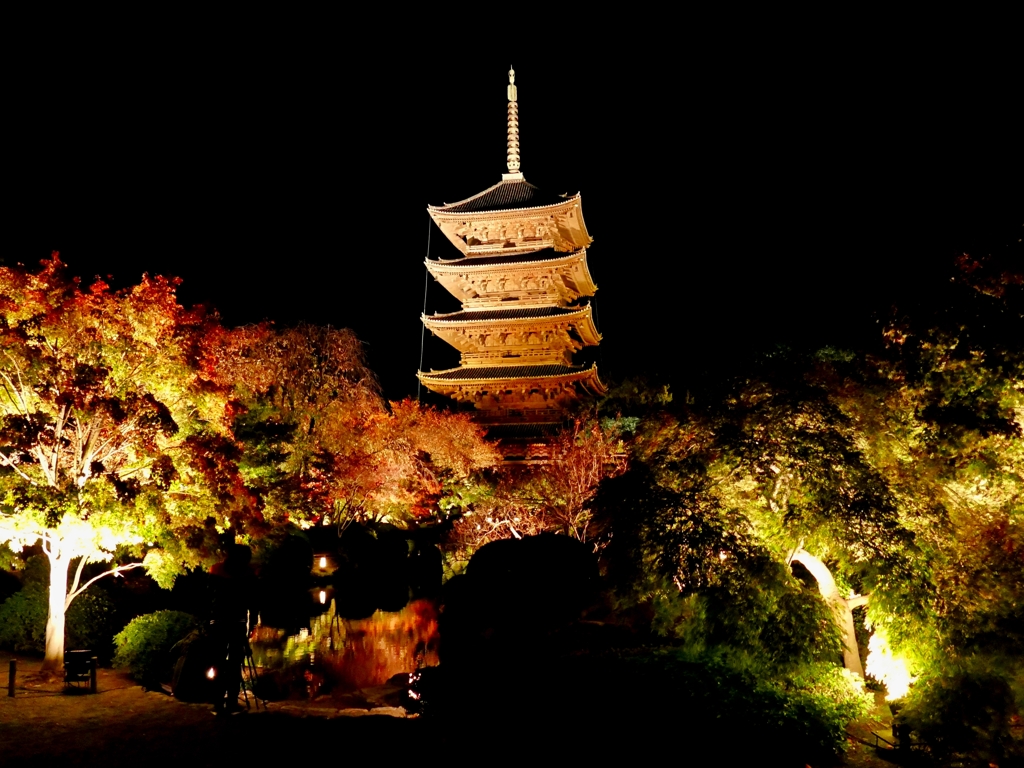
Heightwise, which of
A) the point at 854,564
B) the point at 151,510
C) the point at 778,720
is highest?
the point at 151,510

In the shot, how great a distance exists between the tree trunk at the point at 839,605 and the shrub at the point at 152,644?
8.87 m

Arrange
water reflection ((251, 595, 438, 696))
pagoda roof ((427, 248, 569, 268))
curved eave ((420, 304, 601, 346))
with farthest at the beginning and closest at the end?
pagoda roof ((427, 248, 569, 268)) → curved eave ((420, 304, 601, 346)) → water reflection ((251, 595, 438, 696))

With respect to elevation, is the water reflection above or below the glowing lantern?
below

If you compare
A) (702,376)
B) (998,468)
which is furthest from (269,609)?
(998,468)

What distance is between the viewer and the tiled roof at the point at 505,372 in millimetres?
25344

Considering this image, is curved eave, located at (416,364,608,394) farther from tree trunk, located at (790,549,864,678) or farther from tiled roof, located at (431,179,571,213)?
tree trunk, located at (790,549,864,678)

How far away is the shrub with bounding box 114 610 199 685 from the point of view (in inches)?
373

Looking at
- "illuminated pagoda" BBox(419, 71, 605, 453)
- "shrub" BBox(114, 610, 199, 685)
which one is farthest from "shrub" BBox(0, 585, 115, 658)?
"illuminated pagoda" BBox(419, 71, 605, 453)

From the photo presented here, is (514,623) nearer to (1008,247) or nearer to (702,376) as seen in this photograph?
(702,376)

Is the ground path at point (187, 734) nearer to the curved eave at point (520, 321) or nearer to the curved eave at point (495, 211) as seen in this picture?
the curved eave at point (520, 321)

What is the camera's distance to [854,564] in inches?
306

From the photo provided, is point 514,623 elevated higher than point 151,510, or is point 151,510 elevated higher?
point 151,510

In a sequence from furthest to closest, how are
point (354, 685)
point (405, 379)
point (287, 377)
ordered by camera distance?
point (405, 379)
point (287, 377)
point (354, 685)

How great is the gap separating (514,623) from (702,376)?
730 centimetres
